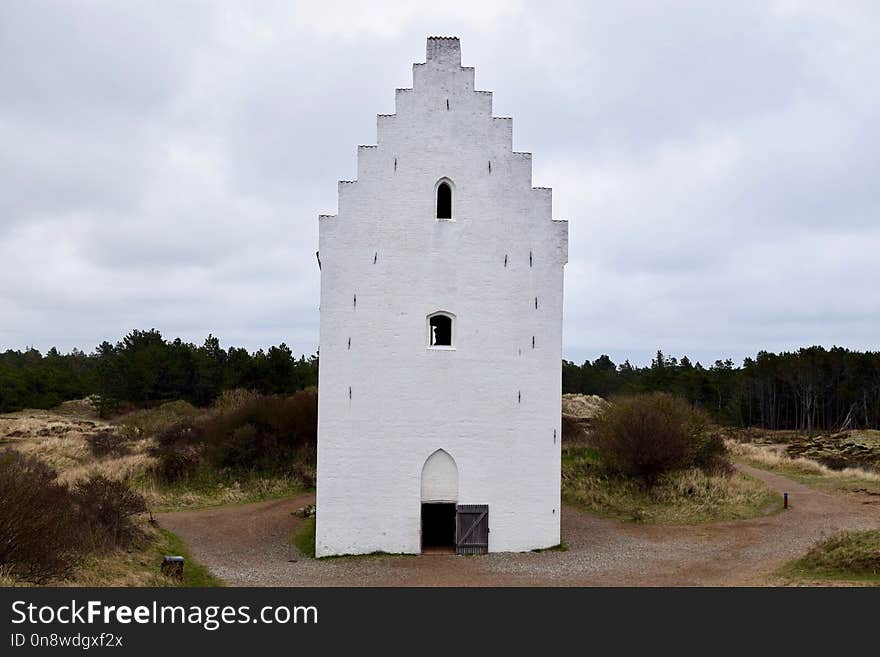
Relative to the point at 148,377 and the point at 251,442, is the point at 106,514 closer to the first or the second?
the point at 251,442

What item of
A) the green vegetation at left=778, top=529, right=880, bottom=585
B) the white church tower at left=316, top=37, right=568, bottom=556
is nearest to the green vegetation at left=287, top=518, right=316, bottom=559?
the white church tower at left=316, top=37, right=568, bottom=556

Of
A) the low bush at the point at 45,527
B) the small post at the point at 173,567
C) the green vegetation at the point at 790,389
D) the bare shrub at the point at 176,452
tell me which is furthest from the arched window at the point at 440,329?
the green vegetation at the point at 790,389

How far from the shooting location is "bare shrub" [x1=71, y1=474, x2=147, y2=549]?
14664 millimetres

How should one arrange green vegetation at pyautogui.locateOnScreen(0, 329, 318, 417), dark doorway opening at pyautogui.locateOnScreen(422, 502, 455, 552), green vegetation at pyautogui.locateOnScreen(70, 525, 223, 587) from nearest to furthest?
green vegetation at pyautogui.locateOnScreen(70, 525, 223, 587)
dark doorway opening at pyautogui.locateOnScreen(422, 502, 455, 552)
green vegetation at pyautogui.locateOnScreen(0, 329, 318, 417)

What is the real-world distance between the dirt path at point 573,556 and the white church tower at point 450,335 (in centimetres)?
118

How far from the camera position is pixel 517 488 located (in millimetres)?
16859

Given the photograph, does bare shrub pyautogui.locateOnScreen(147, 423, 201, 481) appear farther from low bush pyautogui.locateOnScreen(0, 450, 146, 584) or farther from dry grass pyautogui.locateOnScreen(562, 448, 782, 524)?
dry grass pyautogui.locateOnScreen(562, 448, 782, 524)

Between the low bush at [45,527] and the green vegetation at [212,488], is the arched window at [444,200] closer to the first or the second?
the low bush at [45,527]

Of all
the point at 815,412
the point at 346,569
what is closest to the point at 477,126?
the point at 346,569

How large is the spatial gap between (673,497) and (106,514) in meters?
16.5

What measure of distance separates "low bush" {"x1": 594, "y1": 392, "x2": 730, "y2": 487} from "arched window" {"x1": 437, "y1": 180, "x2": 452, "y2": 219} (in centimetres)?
1135

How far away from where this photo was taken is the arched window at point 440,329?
17.0 metres

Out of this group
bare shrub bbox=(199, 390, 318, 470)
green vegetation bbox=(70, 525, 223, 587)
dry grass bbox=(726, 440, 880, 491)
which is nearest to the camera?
green vegetation bbox=(70, 525, 223, 587)
